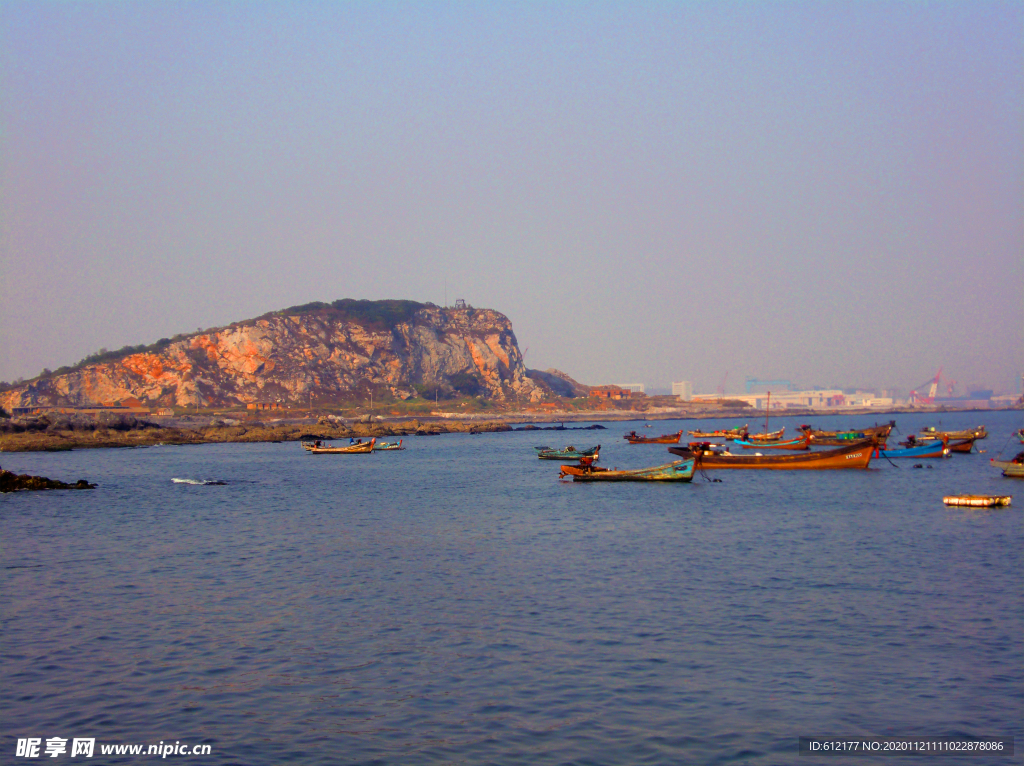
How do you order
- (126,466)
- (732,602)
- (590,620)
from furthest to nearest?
(126,466) → (732,602) → (590,620)

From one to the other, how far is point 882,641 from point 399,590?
11.1m

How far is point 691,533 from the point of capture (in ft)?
99.9

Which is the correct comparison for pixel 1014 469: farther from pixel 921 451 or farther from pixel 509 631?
pixel 509 631

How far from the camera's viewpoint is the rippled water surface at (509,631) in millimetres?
11648

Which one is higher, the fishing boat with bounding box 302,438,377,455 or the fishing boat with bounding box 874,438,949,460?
the fishing boat with bounding box 874,438,949,460

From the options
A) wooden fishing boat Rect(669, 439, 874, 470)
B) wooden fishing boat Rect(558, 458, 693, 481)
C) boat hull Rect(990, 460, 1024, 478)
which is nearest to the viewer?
wooden fishing boat Rect(558, 458, 693, 481)

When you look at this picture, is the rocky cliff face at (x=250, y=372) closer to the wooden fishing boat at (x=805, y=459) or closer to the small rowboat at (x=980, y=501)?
the wooden fishing boat at (x=805, y=459)

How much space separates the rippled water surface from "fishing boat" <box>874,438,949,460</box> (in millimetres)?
35791

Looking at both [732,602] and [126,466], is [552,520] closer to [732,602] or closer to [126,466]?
Answer: [732,602]

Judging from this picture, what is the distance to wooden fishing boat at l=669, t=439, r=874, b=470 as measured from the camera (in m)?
60.9

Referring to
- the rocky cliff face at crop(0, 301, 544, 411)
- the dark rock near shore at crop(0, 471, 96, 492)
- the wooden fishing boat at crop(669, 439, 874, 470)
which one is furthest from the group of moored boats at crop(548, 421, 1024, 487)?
the rocky cliff face at crop(0, 301, 544, 411)

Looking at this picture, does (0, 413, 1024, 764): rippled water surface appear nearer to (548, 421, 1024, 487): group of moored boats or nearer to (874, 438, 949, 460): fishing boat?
(548, 421, 1024, 487): group of moored boats

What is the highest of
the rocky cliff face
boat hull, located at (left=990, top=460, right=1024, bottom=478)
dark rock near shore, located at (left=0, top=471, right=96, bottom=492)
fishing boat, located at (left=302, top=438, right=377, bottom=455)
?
the rocky cliff face

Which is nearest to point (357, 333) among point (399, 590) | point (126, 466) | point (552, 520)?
point (126, 466)
